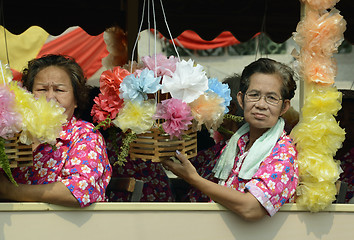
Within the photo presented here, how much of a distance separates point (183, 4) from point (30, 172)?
3118 mm

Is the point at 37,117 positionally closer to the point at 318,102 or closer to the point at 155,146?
the point at 155,146

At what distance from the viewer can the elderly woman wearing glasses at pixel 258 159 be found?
8.95 ft

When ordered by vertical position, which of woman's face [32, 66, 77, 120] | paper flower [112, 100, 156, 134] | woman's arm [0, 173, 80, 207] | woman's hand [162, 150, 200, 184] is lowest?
woman's arm [0, 173, 80, 207]

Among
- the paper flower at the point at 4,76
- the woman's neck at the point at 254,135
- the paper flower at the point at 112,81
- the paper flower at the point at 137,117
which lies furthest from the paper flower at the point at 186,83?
the paper flower at the point at 4,76

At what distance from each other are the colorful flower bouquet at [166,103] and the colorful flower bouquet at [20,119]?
267 millimetres

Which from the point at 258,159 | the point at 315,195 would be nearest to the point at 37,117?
the point at 258,159

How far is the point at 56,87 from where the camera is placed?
306 centimetres

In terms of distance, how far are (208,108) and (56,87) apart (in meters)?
0.84

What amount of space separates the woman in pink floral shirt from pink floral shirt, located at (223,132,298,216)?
724 millimetres

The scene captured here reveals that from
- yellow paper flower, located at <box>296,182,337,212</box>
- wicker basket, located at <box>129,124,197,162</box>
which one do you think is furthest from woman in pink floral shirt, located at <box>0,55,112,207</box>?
yellow paper flower, located at <box>296,182,337,212</box>

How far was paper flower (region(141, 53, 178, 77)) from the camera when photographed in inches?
111

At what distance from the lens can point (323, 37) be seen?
2.94 metres

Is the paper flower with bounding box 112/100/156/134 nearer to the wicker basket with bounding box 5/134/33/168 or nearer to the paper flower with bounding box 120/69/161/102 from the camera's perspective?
the paper flower with bounding box 120/69/161/102

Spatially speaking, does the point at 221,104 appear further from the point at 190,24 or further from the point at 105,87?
the point at 190,24
